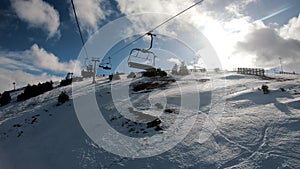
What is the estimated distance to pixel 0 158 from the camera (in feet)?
40.0

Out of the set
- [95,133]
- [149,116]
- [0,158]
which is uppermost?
[149,116]

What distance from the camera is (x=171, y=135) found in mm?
11391

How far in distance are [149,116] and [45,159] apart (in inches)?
277

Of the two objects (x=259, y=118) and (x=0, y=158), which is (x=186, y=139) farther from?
(x=0, y=158)

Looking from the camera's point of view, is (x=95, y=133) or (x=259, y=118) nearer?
(x=259, y=118)

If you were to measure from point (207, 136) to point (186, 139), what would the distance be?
1152 millimetres

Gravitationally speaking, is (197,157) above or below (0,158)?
above

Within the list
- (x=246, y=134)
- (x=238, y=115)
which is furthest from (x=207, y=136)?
(x=238, y=115)

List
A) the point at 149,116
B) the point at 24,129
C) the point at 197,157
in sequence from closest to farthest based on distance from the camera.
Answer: the point at 197,157 → the point at 149,116 → the point at 24,129

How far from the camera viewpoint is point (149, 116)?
14.3m

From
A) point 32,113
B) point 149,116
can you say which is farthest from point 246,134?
point 32,113

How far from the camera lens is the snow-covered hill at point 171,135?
8711 mm

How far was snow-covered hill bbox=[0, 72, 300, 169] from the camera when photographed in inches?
343

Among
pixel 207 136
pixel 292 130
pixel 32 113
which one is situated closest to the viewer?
pixel 292 130
